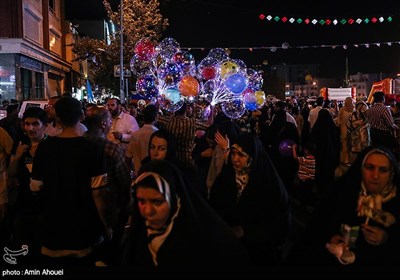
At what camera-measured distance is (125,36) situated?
102ft

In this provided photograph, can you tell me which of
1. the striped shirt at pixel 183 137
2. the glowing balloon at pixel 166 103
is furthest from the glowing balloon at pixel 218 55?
the striped shirt at pixel 183 137

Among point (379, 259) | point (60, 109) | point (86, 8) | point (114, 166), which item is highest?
point (86, 8)

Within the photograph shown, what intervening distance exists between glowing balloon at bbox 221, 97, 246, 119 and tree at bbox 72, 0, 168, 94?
1622 centimetres

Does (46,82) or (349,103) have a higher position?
(46,82)

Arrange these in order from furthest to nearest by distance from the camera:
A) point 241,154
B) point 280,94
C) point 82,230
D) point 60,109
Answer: point 280,94, point 241,154, point 60,109, point 82,230

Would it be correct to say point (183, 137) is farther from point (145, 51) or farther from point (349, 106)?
point (145, 51)

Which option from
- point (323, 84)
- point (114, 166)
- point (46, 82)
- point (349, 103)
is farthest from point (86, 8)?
point (323, 84)

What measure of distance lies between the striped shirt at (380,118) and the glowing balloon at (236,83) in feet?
13.3

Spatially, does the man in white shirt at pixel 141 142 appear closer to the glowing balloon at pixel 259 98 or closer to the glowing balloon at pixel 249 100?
the glowing balloon at pixel 249 100

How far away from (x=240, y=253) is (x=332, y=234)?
2.22 feet

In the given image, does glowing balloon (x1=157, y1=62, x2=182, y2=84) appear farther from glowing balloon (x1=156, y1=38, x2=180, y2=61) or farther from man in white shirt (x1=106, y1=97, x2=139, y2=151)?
man in white shirt (x1=106, y1=97, x2=139, y2=151)

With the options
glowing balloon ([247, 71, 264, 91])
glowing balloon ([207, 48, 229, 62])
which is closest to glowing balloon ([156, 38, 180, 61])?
glowing balloon ([207, 48, 229, 62])

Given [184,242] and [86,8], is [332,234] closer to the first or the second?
[184,242]

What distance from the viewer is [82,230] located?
3691mm
